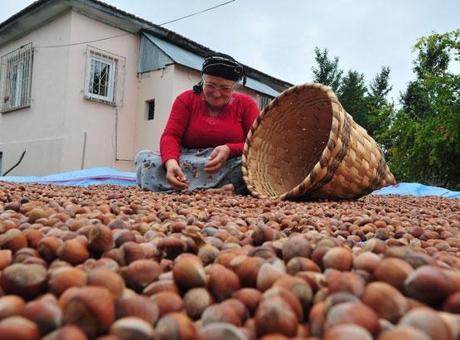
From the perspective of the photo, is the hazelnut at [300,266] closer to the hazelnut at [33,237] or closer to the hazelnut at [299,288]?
the hazelnut at [299,288]

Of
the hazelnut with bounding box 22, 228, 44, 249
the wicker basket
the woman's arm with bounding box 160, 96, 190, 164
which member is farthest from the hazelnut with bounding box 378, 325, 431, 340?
the woman's arm with bounding box 160, 96, 190, 164

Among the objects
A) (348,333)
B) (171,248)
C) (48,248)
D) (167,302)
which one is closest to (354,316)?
(348,333)

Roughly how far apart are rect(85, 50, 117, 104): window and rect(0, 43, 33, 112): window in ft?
4.21

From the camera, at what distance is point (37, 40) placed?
7.44 m

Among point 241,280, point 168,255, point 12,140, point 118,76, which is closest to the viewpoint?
point 241,280

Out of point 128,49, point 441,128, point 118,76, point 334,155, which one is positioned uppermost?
point 128,49

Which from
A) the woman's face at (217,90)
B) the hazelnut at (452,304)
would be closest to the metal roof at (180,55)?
the woman's face at (217,90)

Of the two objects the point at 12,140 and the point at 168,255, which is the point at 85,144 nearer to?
the point at 12,140

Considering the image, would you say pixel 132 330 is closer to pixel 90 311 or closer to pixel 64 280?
pixel 90 311

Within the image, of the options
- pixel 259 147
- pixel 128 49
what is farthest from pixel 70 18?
pixel 259 147

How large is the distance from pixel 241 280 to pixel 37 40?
7.77 m

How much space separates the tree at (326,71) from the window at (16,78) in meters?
11.5

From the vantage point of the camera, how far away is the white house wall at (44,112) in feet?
22.4

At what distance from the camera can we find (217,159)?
2.91m
